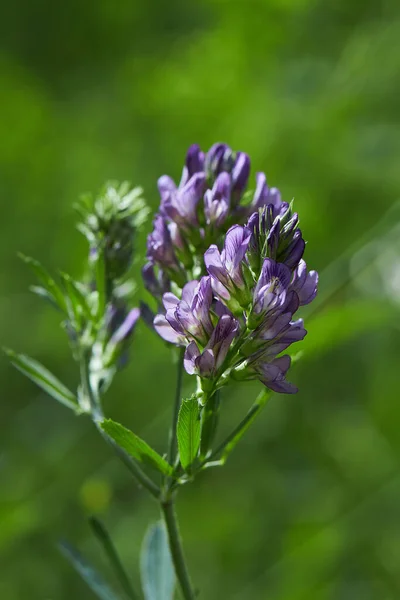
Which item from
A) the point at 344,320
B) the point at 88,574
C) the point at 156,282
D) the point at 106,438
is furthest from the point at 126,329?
the point at 344,320

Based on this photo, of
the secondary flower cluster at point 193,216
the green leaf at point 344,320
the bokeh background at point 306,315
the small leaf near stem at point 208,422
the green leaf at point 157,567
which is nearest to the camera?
the small leaf near stem at point 208,422

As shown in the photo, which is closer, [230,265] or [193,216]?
[230,265]

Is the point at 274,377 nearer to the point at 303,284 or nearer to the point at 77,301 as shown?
the point at 303,284

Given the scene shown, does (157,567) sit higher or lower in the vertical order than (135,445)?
lower

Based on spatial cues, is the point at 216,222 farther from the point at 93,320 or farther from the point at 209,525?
the point at 209,525

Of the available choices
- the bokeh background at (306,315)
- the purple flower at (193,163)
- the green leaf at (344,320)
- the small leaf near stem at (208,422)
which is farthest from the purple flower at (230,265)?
the bokeh background at (306,315)

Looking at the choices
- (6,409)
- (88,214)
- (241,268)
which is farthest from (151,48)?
(241,268)

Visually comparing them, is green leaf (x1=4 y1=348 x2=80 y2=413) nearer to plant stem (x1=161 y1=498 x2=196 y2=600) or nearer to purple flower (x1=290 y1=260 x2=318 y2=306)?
plant stem (x1=161 y1=498 x2=196 y2=600)

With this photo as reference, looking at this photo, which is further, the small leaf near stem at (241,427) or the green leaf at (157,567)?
the green leaf at (157,567)

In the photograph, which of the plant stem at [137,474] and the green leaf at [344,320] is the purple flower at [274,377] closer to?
the plant stem at [137,474]
